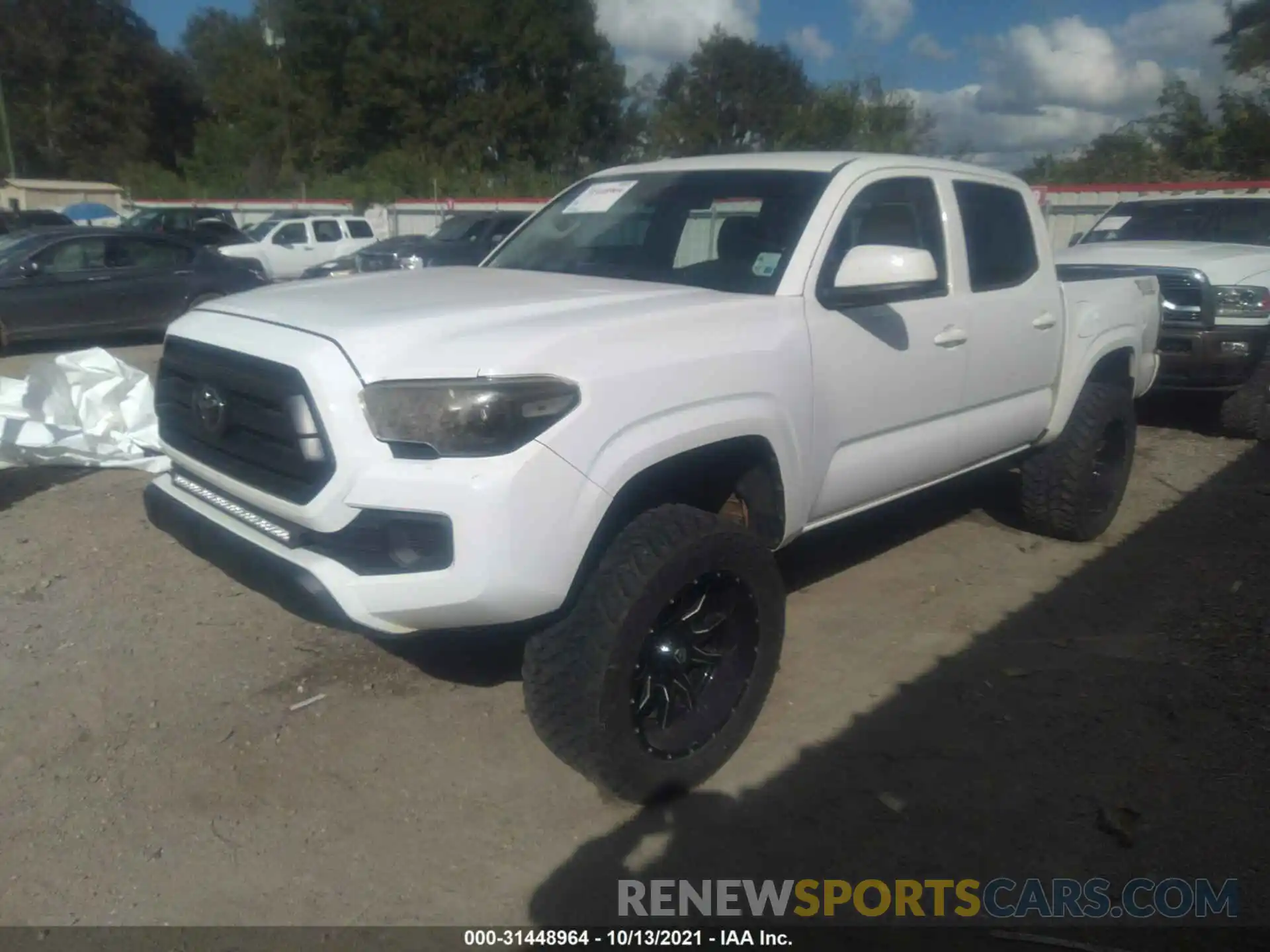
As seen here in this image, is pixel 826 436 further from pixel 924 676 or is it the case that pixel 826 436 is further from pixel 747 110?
pixel 747 110

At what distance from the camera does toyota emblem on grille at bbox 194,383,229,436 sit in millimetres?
3105

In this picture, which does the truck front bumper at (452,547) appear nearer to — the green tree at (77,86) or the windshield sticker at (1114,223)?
the windshield sticker at (1114,223)

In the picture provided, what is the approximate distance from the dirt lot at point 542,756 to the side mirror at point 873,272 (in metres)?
1.44

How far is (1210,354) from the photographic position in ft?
24.4

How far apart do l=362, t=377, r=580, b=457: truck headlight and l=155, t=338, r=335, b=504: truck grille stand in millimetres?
204

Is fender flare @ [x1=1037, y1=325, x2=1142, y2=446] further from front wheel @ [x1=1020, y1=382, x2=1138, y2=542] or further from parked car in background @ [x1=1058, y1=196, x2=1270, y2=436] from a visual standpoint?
parked car in background @ [x1=1058, y1=196, x2=1270, y2=436]

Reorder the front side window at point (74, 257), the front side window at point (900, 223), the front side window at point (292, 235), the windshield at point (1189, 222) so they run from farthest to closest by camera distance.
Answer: the front side window at point (292, 235), the front side window at point (74, 257), the windshield at point (1189, 222), the front side window at point (900, 223)

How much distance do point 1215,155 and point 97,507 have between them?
30002 millimetres

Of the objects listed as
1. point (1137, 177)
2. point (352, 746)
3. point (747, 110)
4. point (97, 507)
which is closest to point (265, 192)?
point (747, 110)

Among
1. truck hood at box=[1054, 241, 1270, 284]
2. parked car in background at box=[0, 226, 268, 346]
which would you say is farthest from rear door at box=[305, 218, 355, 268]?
truck hood at box=[1054, 241, 1270, 284]

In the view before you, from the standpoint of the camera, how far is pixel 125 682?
3.78 m

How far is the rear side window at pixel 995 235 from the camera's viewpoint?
4406 millimetres

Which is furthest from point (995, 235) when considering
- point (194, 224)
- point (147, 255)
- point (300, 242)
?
point (194, 224)

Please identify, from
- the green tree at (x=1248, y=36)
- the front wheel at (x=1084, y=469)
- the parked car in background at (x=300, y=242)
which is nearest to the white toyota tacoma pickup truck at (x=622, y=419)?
Answer: the front wheel at (x=1084, y=469)
